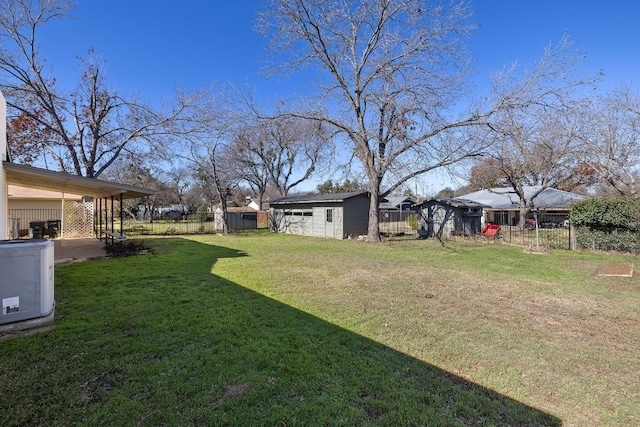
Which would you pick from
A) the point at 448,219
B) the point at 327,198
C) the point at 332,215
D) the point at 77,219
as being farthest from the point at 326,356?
the point at 77,219

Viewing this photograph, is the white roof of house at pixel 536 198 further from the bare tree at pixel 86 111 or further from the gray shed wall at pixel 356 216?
Answer: the bare tree at pixel 86 111

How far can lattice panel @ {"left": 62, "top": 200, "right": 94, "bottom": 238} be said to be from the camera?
1593cm

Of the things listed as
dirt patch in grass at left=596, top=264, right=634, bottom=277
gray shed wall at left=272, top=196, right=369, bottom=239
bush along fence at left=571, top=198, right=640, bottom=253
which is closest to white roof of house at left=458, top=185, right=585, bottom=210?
bush along fence at left=571, top=198, right=640, bottom=253

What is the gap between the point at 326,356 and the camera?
10.2ft

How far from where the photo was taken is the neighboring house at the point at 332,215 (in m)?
17.1

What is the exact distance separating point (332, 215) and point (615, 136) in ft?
50.8

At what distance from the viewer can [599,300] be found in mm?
5184

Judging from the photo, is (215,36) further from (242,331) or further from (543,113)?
(543,113)

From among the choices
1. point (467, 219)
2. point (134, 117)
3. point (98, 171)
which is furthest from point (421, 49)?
point (98, 171)

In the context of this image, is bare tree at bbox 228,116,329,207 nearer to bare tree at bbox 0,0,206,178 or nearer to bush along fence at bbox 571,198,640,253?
bare tree at bbox 0,0,206,178

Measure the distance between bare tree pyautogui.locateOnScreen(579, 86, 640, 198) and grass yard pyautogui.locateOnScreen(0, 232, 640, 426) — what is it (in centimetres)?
1441

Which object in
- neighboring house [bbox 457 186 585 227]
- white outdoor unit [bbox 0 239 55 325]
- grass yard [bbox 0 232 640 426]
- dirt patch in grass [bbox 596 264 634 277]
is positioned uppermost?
neighboring house [bbox 457 186 585 227]

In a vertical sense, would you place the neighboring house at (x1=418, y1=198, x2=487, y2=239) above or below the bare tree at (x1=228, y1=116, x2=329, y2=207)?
below

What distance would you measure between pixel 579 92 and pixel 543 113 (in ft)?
4.39
